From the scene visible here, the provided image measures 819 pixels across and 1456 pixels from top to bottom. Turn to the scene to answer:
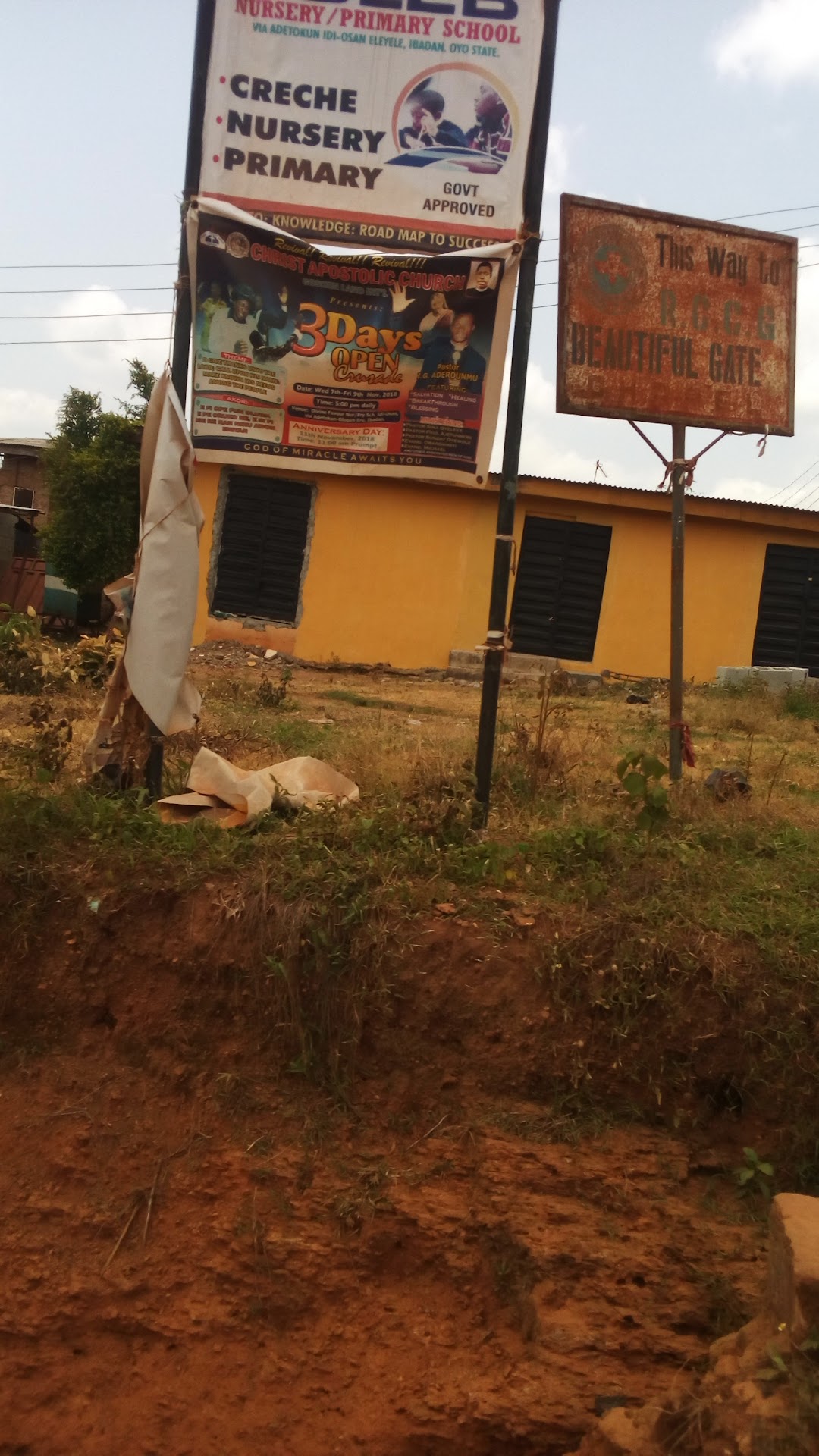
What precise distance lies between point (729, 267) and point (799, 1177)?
448 centimetres

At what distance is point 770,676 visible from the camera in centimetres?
1221

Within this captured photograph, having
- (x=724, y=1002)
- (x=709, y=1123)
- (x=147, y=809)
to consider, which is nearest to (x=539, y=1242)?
(x=709, y=1123)

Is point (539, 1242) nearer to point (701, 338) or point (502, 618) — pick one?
point (502, 618)

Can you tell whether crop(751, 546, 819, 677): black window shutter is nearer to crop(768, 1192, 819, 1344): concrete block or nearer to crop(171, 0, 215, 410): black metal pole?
crop(171, 0, 215, 410): black metal pole

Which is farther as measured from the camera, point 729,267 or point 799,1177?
point 729,267

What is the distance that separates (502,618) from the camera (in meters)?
4.32

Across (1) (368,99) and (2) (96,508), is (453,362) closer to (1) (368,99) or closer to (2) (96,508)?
(1) (368,99)

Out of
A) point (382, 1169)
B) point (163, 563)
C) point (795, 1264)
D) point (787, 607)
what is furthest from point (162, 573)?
point (787, 607)

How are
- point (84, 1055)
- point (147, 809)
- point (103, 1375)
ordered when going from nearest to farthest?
point (103, 1375)
point (84, 1055)
point (147, 809)

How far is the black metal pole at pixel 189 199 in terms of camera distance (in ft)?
13.8

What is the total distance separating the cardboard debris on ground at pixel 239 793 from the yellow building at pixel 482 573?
8.75 meters

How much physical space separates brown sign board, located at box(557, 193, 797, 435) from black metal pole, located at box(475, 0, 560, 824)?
3.67ft

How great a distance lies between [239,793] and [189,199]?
2306mm

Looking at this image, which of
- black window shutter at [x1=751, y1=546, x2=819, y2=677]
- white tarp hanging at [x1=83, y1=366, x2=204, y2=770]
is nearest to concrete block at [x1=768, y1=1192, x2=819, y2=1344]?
white tarp hanging at [x1=83, y1=366, x2=204, y2=770]
